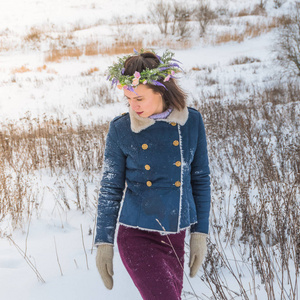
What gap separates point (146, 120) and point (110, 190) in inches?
14.6

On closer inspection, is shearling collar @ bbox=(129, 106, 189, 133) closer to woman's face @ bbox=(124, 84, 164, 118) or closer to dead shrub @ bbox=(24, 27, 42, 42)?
woman's face @ bbox=(124, 84, 164, 118)

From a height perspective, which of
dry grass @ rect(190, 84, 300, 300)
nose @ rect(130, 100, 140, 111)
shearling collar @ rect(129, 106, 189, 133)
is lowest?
dry grass @ rect(190, 84, 300, 300)

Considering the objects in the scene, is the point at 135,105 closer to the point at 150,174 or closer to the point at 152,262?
the point at 150,174

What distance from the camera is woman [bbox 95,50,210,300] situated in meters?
1.42

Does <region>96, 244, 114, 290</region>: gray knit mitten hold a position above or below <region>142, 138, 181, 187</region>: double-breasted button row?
below

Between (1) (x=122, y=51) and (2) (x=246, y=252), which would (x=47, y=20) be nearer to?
(1) (x=122, y=51)

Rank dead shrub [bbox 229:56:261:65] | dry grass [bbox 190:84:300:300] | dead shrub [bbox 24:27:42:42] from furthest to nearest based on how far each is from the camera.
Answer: dead shrub [bbox 24:27:42:42], dead shrub [bbox 229:56:261:65], dry grass [bbox 190:84:300:300]

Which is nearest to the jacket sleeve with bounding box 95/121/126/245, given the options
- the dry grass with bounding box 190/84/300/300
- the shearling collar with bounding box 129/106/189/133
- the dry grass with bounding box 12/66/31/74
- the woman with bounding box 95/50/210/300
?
the woman with bounding box 95/50/210/300

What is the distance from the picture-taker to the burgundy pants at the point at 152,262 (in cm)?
127

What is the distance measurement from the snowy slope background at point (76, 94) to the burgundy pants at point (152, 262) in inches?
16.8

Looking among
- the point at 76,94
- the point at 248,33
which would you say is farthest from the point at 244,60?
the point at 76,94

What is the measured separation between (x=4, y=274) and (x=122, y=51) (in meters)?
17.2

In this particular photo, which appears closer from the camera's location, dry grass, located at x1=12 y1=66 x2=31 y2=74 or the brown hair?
the brown hair

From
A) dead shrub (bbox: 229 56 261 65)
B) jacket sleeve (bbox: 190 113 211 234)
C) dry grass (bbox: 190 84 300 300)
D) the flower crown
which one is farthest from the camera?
dead shrub (bbox: 229 56 261 65)
